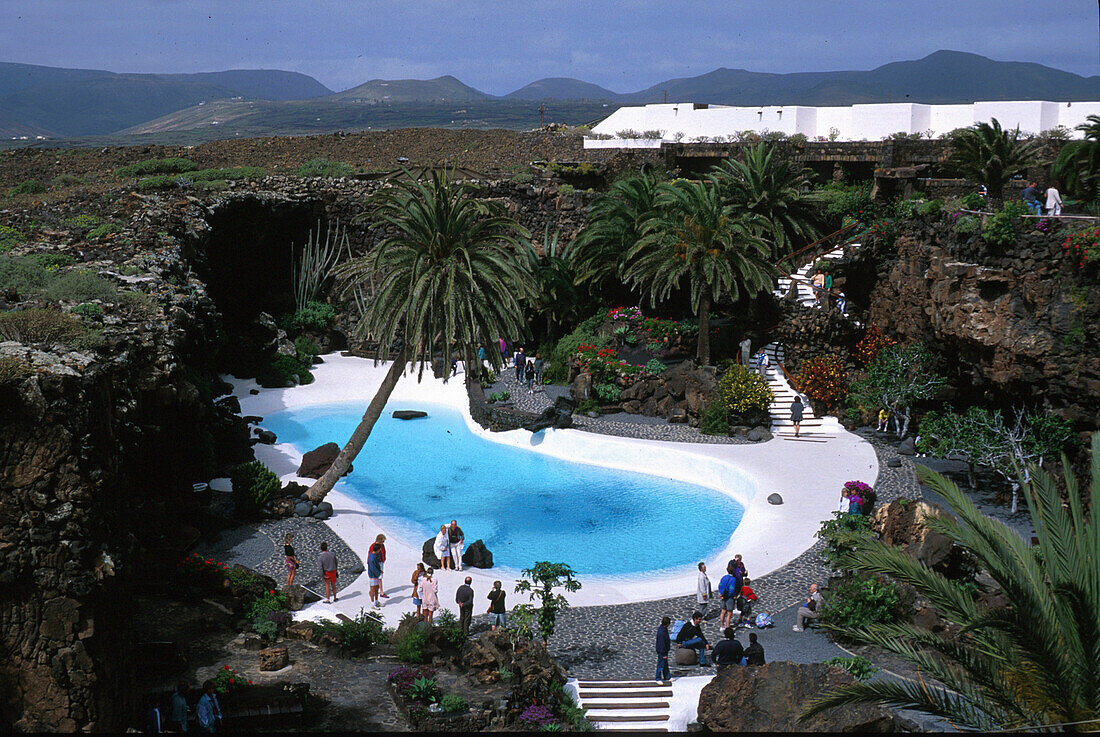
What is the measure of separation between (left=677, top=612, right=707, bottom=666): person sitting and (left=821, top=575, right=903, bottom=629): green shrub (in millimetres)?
2274

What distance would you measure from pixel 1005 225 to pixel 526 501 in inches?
519

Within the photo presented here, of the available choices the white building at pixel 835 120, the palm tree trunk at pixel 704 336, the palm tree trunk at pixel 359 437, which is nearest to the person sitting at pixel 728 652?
the palm tree trunk at pixel 359 437

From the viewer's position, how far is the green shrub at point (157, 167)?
38.0 meters

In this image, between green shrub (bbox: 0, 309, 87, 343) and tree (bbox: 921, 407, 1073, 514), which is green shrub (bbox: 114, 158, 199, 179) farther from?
tree (bbox: 921, 407, 1073, 514)

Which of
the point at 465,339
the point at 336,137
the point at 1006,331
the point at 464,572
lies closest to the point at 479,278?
the point at 465,339

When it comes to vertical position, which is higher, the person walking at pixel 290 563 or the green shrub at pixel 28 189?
the green shrub at pixel 28 189

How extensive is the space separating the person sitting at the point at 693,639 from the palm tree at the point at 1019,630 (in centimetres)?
589

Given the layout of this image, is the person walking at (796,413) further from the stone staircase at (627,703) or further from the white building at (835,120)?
the white building at (835,120)

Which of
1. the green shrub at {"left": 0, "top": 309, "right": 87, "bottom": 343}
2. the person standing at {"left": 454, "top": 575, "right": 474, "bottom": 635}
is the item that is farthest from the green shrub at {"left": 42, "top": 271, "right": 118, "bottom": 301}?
the person standing at {"left": 454, "top": 575, "right": 474, "bottom": 635}

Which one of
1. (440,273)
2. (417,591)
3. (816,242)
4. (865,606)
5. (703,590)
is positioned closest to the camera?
(865,606)

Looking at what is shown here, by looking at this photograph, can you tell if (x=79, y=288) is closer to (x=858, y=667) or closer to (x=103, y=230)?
(x=103, y=230)

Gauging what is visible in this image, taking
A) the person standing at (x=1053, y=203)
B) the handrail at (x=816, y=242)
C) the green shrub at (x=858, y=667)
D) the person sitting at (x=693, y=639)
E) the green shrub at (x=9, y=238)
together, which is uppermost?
the person standing at (x=1053, y=203)

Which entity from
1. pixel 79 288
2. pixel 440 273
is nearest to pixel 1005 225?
pixel 440 273

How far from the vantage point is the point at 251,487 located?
775 inches
